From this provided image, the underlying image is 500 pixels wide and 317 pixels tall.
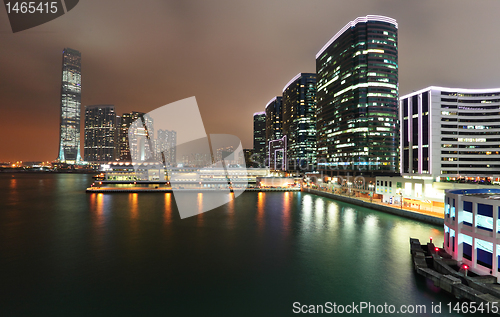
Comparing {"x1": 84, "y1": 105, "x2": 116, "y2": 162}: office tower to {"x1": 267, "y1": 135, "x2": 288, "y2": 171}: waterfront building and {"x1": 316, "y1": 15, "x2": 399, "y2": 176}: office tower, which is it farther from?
{"x1": 316, "y1": 15, "x2": 399, "y2": 176}: office tower

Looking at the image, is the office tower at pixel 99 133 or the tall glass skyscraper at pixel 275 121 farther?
the office tower at pixel 99 133

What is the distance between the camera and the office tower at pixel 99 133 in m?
179

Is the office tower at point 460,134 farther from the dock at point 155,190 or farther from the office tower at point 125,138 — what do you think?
the office tower at point 125,138

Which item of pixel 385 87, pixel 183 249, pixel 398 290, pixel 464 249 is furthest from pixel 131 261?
pixel 385 87

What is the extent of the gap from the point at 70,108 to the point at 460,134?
203944 millimetres

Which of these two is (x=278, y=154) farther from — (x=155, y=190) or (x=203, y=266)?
(x=203, y=266)

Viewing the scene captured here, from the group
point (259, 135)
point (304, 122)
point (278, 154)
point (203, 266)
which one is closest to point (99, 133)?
point (259, 135)

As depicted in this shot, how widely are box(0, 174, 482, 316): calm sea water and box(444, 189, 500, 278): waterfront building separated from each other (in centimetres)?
217

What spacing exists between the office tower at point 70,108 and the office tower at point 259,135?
116 meters

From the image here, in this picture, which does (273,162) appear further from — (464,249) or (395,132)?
(464,249)

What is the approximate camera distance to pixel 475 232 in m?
10.9

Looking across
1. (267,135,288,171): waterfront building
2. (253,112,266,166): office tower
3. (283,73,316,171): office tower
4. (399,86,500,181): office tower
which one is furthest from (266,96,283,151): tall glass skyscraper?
(399,86,500,181): office tower

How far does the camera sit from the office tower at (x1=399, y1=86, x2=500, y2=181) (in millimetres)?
54906

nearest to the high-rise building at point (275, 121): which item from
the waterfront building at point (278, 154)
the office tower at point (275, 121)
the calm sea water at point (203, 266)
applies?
the office tower at point (275, 121)
